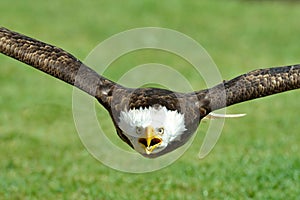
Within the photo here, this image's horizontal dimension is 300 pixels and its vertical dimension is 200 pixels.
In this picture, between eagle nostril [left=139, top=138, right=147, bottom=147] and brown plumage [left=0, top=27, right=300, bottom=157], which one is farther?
brown plumage [left=0, top=27, right=300, bottom=157]

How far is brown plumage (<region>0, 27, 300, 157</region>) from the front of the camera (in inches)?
327

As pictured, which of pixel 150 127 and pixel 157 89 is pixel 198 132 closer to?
pixel 157 89

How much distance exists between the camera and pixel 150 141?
7.89m

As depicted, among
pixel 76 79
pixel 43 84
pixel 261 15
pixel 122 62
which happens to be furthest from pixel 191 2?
pixel 76 79

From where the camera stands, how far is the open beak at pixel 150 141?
7844 mm

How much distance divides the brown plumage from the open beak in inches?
10.3

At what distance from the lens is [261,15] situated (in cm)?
3005

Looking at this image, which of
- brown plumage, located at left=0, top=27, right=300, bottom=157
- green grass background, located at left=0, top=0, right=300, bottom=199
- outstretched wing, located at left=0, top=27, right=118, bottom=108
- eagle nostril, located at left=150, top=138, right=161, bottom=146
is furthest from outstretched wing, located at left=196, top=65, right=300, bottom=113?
green grass background, located at left=0, top=0, right=300, bottom=199

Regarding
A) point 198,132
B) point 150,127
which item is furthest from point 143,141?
point 198,132

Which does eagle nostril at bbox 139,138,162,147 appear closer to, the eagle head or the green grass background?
the eagle head

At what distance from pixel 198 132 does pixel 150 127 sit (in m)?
7.41

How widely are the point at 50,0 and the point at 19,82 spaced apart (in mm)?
11795

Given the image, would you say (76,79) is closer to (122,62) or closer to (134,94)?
(134,94)

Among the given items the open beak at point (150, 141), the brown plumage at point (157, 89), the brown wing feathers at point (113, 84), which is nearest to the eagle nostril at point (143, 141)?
the open beak at point (150, 141)
